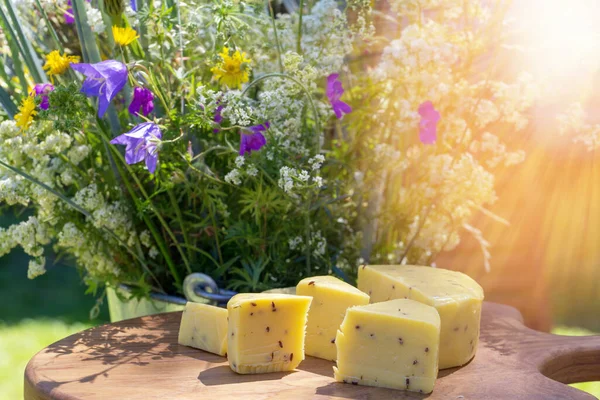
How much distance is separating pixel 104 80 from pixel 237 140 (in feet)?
1.15

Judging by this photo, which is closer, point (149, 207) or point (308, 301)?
point (308, 301)

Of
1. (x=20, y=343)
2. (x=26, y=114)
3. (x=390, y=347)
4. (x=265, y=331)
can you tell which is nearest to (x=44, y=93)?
(x=26, y=114)

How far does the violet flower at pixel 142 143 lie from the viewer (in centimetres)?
111

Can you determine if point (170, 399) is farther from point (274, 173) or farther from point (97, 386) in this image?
point (274, 173)

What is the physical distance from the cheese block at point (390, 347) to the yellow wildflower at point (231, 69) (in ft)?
1.63

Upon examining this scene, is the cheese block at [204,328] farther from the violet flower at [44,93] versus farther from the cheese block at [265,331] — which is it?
the violet flower at [44,93]

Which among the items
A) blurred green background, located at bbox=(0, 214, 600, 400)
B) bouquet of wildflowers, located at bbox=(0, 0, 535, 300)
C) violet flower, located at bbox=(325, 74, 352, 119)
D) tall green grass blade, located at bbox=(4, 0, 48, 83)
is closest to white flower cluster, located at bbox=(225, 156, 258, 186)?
bouquet of wildflowers, located at bbox=(0, 0, 535, 300)

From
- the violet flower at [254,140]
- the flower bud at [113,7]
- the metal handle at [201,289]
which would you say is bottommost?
the metal handle at [201,289]

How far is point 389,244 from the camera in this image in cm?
165

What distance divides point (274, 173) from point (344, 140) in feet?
1.20

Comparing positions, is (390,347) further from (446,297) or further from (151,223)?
(151,223)

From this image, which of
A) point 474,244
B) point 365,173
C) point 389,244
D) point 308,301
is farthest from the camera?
point 474,244

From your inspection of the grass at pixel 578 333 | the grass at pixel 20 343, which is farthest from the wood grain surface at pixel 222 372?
the grass at pixel 20 343

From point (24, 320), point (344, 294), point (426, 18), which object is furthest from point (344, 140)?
point (24, 320)
